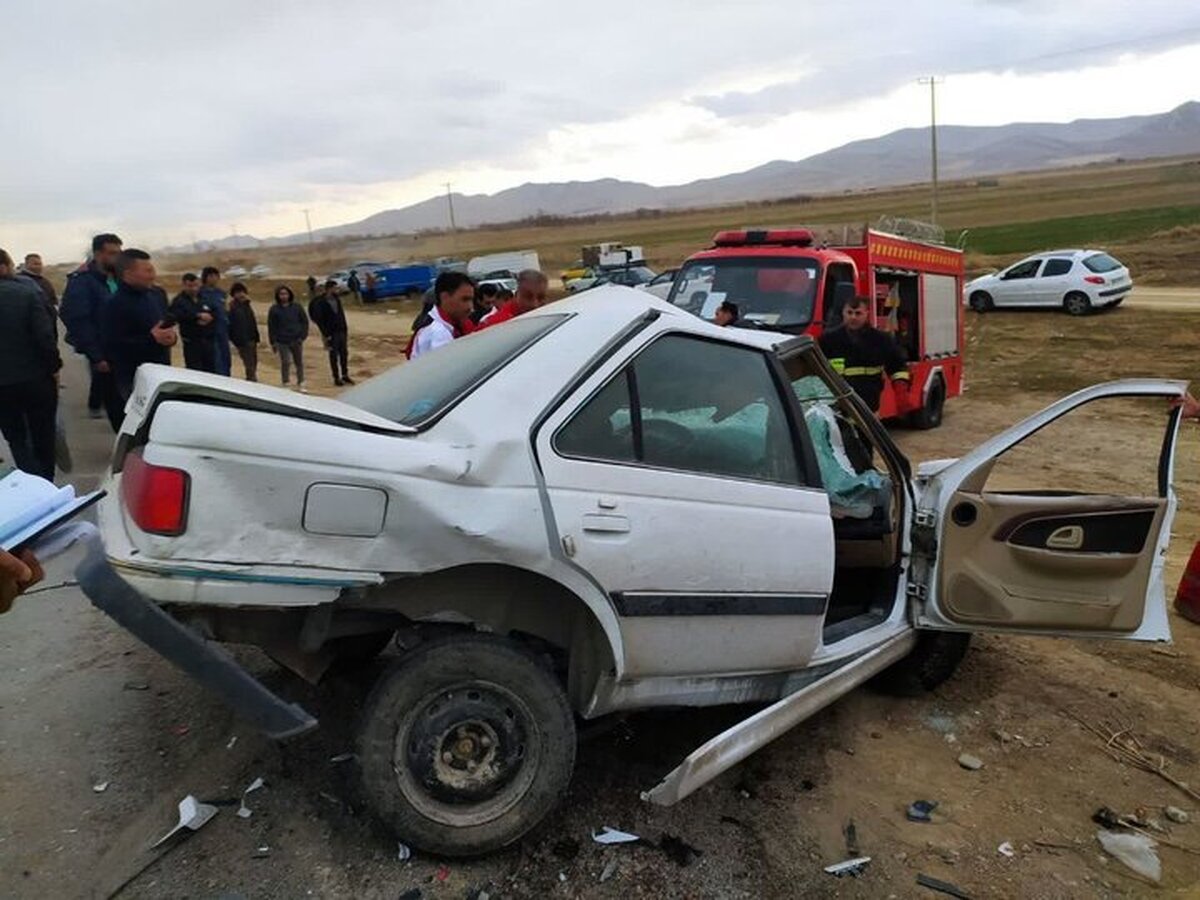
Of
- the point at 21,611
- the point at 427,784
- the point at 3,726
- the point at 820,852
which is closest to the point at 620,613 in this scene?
the point at 427,784

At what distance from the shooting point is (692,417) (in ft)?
10.2

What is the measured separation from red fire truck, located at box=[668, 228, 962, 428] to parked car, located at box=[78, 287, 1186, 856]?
537 centimetres

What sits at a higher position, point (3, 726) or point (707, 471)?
point (707, 471)

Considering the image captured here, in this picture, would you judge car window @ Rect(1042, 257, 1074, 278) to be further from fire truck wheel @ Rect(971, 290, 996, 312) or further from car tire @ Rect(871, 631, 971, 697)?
car tire @ Rect(871, 631, 971, 697)

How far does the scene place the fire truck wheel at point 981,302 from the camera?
77.8 ft

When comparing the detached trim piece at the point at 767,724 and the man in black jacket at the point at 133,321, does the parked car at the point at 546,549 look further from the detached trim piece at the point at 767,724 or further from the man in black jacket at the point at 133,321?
the man in black jacket at the point at 133,321

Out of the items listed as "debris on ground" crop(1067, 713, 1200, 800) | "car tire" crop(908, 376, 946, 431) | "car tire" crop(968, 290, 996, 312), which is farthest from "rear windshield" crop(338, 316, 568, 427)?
"car tire" crop(968, 290, 996, 312)

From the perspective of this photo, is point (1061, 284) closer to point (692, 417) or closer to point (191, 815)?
point (692, 417)

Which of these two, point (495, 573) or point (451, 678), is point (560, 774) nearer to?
point (451, 678)

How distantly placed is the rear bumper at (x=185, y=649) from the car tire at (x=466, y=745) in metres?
0.30

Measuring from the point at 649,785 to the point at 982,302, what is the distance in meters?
23.4

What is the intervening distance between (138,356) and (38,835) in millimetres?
4610

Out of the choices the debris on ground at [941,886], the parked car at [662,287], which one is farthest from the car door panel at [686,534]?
the parked car at [662,287]

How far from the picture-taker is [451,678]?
2654 mm
